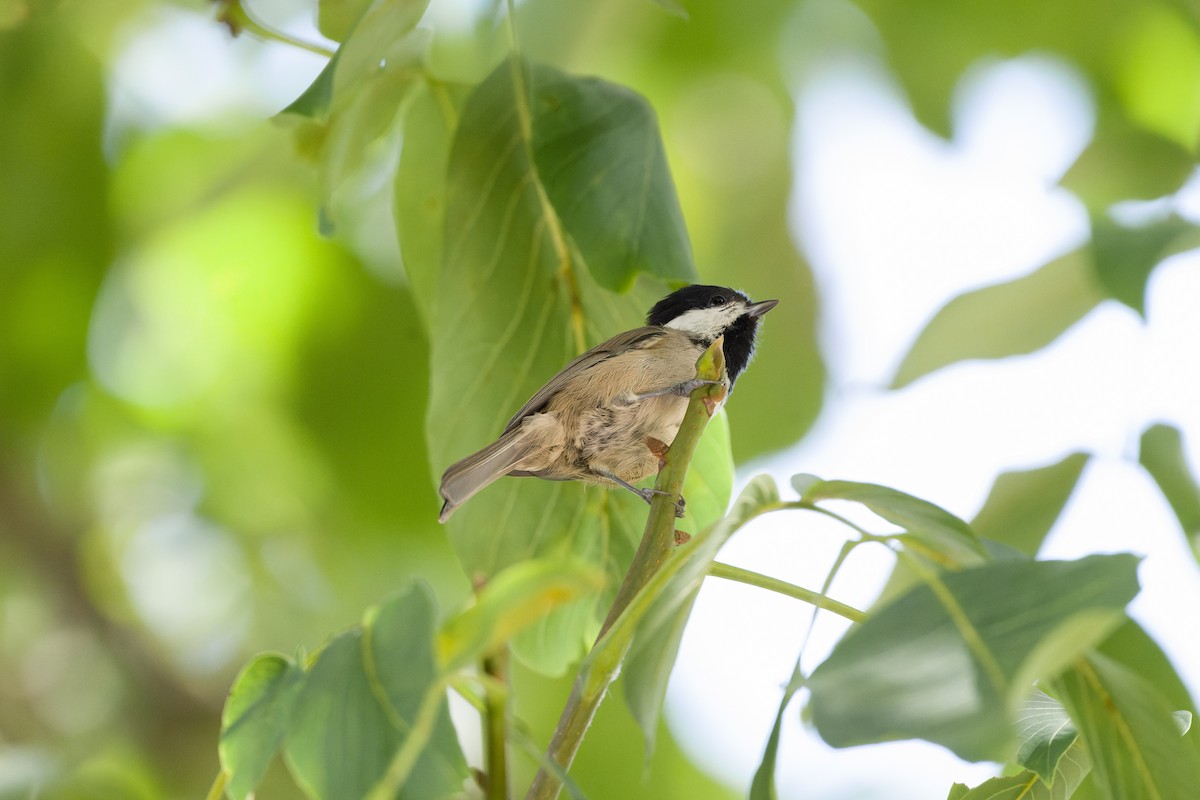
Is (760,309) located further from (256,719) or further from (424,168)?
(256,719)

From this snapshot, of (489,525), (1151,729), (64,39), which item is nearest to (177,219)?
(64,39)

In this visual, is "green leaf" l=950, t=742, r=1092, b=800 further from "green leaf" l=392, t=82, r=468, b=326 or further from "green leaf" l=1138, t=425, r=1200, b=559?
"green leaf" l=392, t=82, r=468, b=326

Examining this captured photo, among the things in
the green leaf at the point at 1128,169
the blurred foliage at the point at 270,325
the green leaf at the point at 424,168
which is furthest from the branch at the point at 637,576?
the green leaf at the point at 1128,169

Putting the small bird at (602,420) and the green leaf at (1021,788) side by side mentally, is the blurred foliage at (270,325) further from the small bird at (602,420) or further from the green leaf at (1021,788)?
the green leaf at (1021,788)

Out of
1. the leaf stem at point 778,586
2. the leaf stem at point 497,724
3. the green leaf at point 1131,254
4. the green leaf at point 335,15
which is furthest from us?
the green leaf at point 335,15

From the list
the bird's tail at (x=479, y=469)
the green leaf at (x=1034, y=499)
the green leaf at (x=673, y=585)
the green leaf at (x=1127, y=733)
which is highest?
the bird's tail at (x=479, y=469)

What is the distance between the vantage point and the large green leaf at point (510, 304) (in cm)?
201

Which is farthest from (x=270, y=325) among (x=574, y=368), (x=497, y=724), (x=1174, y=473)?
(x=497, y=724)

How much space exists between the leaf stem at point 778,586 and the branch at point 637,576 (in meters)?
0.07

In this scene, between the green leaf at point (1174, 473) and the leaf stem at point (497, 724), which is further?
the green leaf at point (1174, 473)

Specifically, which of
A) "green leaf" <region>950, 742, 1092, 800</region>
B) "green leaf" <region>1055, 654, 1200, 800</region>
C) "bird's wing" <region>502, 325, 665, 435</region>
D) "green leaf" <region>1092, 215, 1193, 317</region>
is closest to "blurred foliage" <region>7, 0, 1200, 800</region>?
"green leaf" <region>1092, 215, 1193, 317</region>

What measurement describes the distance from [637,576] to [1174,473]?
1.28 meters

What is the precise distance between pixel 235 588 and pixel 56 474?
75 cm

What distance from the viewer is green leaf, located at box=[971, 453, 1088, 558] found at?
2.31 m
